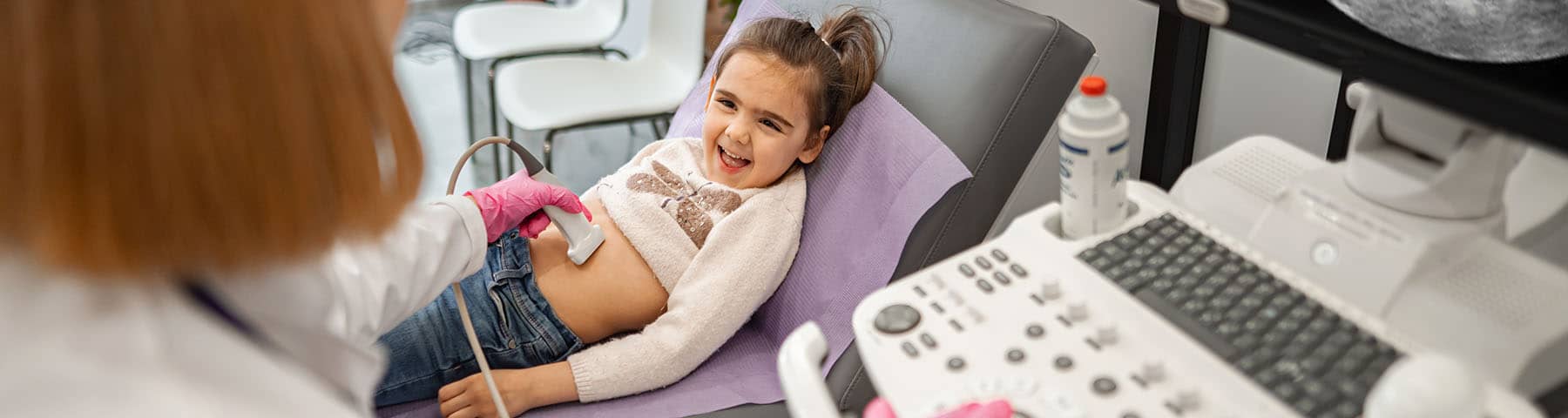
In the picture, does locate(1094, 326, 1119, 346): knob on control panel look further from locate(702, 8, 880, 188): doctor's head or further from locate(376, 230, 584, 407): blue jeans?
locate(376, 230, 584, 407): blue jeans

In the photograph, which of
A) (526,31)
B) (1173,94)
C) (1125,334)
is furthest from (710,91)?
(526,31)

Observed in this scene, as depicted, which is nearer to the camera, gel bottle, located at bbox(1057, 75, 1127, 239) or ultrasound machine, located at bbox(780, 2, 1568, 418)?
ultrasound machine, located at bbox(780, 2, 1568, 418)

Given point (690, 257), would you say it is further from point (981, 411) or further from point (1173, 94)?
point (1173, 94)

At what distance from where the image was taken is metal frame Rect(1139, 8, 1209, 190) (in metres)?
1.92

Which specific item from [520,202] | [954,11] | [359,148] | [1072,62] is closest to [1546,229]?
[1072,62]

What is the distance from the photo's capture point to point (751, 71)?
1.59 m

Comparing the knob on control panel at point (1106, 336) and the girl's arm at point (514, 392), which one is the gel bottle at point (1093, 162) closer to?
the knob on control panel at point (1106, 336)

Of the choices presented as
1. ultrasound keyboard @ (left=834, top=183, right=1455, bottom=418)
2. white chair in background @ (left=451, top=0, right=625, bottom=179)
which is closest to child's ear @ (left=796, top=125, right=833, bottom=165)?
ultrasound keyboard @ (left=834, top=183, right=1455, bottom=418)

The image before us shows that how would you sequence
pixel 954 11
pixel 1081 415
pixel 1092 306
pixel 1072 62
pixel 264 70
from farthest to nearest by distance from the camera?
pixel 954 11 < pixel 1072 62 < pixel 1092 306 < pixel 1081 415 < pixel 264 70

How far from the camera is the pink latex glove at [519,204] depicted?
150cm

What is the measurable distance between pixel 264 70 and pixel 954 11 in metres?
1.07

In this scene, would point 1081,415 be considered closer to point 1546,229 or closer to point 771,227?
point 1546,229

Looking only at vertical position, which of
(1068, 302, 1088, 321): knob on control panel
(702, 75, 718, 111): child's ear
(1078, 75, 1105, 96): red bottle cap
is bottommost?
(702, 75, 718, 111): child's ear

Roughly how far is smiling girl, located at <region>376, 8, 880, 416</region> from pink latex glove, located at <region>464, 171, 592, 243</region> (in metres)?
0.06
